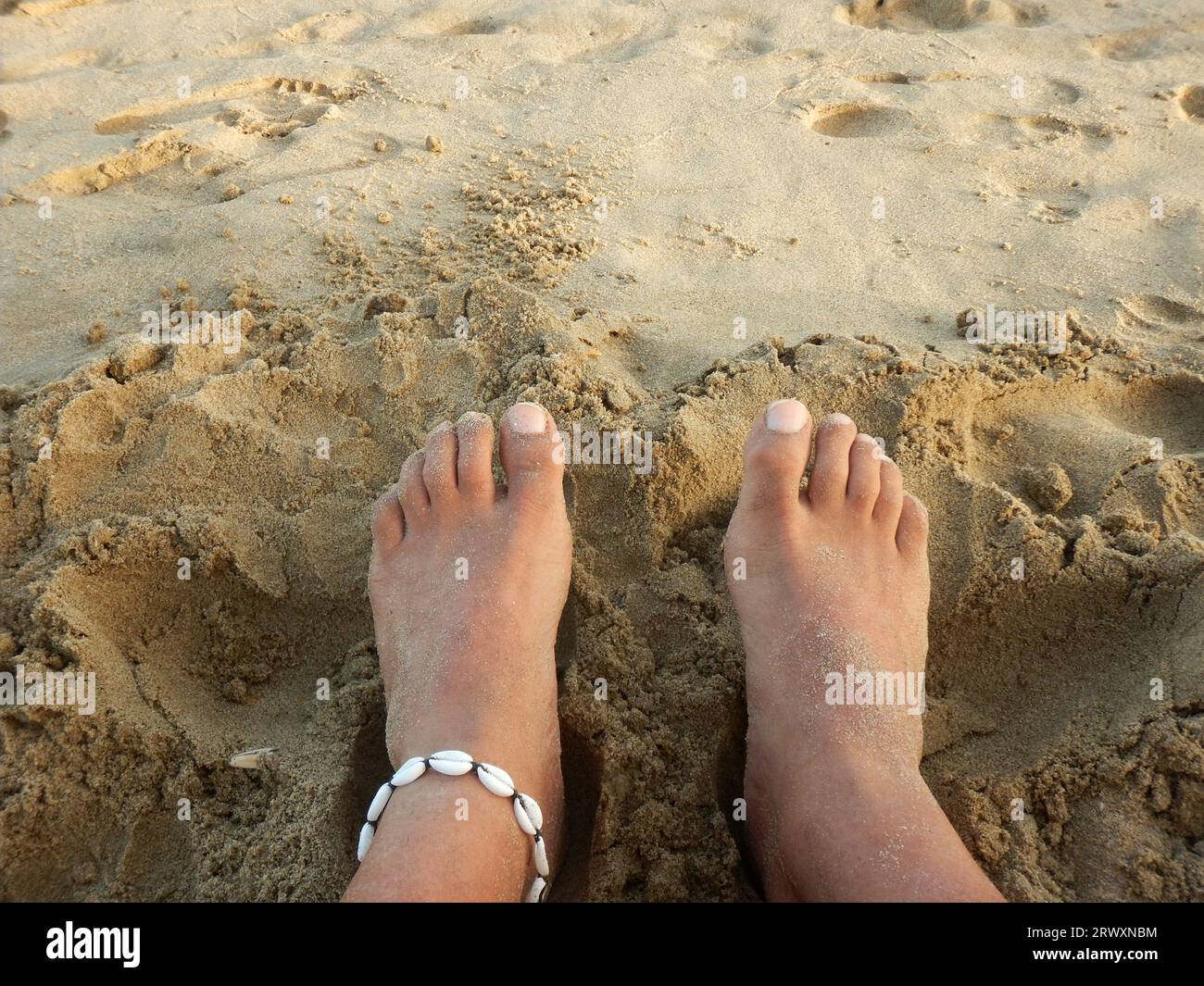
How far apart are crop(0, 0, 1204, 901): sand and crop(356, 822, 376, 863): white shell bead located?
0.05 meters

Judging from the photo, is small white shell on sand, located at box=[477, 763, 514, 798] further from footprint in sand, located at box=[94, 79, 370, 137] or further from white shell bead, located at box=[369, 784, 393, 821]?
footprint in sand, located at box=[94, 79, 370, 137]

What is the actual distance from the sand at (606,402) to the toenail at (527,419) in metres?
0.07

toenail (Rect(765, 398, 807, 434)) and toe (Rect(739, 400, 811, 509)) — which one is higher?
toenail (Rect(765, 398, 807, 434))

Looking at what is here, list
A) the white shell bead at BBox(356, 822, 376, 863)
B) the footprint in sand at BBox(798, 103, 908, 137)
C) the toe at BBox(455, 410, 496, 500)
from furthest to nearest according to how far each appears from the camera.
Result: 1. the footprint in sand at BBox(798, 103, 908, 137)
2. the toe at BBox(455, 410, 496, 500)
3. the white shell bead at BBox(356, 822, 376, 863)

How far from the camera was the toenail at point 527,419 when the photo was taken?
6.15 ft

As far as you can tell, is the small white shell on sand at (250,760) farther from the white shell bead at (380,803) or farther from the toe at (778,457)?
the toe at (778,457)

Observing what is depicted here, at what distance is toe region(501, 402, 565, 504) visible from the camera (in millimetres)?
1860

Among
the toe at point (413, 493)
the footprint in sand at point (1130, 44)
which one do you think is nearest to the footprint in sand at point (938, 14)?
the footprint in sand at point (1130, 44)

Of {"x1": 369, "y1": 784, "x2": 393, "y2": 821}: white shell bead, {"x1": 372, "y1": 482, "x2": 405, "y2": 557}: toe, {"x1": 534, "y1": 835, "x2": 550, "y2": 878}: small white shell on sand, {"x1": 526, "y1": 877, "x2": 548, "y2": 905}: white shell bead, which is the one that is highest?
{"x1": 372, "y1": 482, "x2": 405, "y2": 557}: toe

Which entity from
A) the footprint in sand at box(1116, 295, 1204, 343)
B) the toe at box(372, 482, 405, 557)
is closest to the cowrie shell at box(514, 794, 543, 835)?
the toe at box(372, 482, 405, 557)

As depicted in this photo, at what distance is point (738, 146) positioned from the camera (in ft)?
9.55
